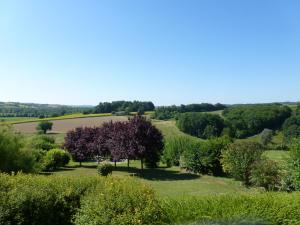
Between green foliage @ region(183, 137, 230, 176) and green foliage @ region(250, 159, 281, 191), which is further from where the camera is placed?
green foliage @ region(183, 137, 230, 176)

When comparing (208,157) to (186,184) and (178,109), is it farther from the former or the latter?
(178,109)

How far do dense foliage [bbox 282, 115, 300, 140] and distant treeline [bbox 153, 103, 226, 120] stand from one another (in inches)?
1237

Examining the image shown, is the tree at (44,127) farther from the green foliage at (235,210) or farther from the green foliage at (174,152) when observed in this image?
the green foliage at (235,210)

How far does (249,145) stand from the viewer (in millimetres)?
34125

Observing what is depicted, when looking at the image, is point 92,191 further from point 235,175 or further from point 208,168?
point 208,168

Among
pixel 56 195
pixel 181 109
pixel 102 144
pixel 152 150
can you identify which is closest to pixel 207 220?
pixel 56 195

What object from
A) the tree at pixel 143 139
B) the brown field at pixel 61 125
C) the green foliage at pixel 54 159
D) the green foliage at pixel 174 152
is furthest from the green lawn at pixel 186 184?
the brown field at pixel 61 125

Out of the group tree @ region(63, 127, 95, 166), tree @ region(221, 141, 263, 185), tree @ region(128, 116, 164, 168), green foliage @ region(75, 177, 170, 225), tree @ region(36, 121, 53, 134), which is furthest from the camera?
Answer: tree @ region(36, 121, 53, 134)

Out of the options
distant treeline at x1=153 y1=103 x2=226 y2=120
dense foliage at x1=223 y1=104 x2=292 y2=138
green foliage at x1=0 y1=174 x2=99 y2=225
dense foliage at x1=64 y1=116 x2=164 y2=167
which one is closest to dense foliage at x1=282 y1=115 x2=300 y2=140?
dense foliage at x1=223 y1=104 x2=292 y2=138

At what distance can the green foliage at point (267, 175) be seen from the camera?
29.0 m

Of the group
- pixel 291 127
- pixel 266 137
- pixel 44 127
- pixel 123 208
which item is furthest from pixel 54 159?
pixel 291 127

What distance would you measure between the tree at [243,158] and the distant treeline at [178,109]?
79740 millimetres

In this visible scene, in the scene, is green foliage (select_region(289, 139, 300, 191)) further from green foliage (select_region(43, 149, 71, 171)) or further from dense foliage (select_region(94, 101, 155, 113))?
dense foliage (select_region(94, 101, 155, 113))

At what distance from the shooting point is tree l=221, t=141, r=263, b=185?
108 ft
